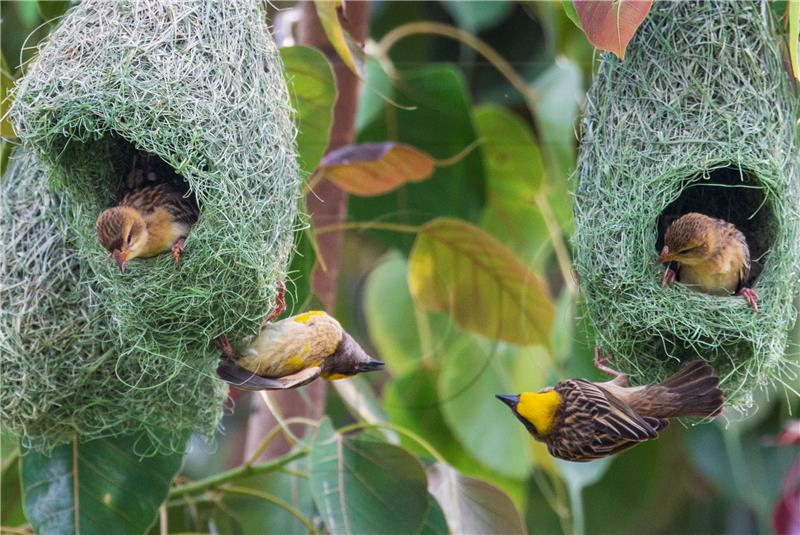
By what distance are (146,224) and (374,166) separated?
0.87 meters

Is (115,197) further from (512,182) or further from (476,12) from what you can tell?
(476,12)

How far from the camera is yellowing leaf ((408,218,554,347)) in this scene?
3.18m

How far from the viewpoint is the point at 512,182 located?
3.81 metres

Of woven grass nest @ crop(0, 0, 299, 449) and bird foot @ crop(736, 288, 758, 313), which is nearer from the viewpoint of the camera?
woven grass nest @ crop(0, 0, 299, 449)

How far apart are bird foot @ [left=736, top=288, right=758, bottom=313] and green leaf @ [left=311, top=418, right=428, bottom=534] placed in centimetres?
90

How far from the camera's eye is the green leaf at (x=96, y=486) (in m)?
2.61

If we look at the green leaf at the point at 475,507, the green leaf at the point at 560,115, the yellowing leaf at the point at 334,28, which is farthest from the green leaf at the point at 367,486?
the green leaf at the point at 560,115

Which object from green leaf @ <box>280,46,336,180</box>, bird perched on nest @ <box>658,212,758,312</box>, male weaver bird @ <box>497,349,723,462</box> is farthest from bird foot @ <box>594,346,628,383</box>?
green leaf @ <box>280,46,336,180</box>

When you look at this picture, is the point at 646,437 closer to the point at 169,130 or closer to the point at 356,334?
the point at 169,130

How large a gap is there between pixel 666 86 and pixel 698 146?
0.17 m

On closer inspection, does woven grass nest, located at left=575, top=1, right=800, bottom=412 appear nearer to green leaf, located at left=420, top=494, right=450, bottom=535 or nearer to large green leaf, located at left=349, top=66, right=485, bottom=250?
green leaf, located at left=420, top=494, right=450, bottom=535

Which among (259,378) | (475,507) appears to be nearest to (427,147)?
(475,507)

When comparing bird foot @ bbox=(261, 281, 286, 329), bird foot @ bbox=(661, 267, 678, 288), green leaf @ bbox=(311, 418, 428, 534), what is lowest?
green leaf @ bbox=(311, 418, 428, 534)

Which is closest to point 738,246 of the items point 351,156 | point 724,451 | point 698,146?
point 698,146
